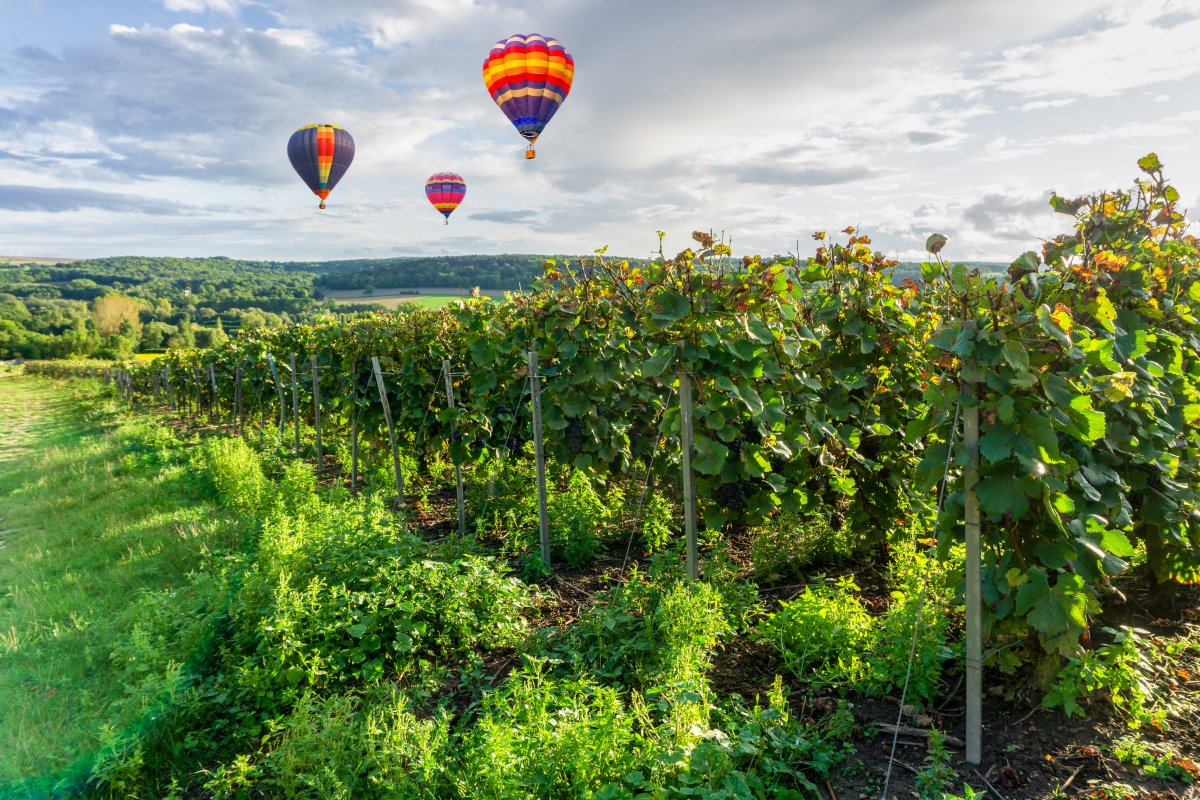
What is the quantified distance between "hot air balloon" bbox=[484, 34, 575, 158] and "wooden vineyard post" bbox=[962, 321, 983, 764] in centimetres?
1488

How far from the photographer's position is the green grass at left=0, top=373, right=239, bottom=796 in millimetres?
3654

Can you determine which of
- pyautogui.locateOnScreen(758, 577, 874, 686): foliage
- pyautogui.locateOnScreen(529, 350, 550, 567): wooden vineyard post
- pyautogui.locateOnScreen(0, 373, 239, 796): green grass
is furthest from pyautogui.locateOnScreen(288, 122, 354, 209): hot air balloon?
pyautogui.locateOnScreen(758, 577, 874, 686): foliage

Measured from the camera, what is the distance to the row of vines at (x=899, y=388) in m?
2.77

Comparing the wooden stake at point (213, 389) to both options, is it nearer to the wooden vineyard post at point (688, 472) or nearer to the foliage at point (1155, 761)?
the wooden vineyard post at point (688, 472)

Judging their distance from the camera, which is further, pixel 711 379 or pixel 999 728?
pixel 711 379

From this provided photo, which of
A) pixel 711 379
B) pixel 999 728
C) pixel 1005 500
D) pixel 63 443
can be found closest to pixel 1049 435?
pixel 1005 500

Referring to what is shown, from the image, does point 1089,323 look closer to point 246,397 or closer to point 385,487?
point 385,487

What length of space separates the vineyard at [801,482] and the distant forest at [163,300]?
32.2 metres

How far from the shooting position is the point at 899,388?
4.76 metres

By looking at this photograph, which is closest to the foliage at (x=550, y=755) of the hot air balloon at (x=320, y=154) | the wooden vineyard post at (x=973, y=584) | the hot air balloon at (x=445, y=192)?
the wooden vineyard post at (x=973, y=584)

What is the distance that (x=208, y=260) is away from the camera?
134 meters

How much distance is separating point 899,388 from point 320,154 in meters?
20.8

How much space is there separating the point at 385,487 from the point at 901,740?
6945mm

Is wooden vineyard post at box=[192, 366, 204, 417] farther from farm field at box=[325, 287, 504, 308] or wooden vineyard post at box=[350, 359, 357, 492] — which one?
farm field at box=[325, 287, 504, 308]
